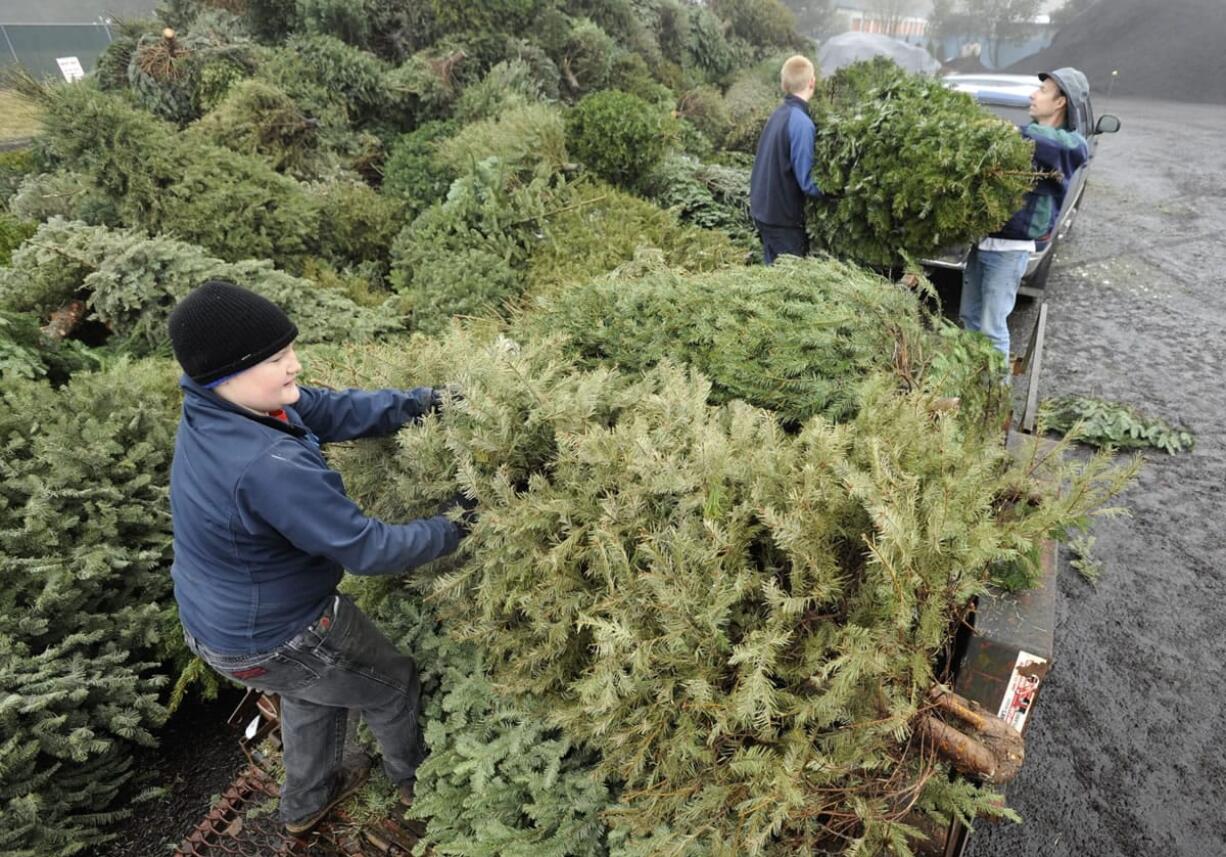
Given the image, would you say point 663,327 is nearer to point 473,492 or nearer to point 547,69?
point 473,492

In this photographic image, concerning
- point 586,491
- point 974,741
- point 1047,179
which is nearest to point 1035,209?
point 1047,179

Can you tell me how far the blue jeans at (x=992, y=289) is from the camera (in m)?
4.43

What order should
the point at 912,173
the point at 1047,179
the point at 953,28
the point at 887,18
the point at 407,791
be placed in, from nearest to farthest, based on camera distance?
the point at 407,791 < the point at 912,173 < the point at 1047,179 < the point at 953,28 < the point at 887,18

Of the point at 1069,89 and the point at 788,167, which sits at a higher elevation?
the point at 1069,89

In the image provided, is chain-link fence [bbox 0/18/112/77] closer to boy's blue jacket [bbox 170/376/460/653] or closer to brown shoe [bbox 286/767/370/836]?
boy's blue jacket [bbox 170/376/460/653]

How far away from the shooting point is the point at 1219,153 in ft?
41.1

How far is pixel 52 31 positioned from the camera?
580 inches

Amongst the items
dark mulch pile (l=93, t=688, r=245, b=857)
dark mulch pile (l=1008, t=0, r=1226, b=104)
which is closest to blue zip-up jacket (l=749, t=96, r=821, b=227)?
dark mulch pile (l=93, t=688, r=245, b=857)

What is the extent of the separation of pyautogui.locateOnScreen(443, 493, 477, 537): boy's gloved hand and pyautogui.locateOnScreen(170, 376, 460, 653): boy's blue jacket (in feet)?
0.16

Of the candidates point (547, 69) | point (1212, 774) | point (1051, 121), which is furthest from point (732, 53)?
point (1212, 774)

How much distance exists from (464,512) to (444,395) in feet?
1.44

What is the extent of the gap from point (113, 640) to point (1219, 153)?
18579 mm

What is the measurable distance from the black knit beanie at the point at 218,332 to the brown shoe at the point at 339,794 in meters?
1.92

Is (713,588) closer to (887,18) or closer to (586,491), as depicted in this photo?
(586,491)
